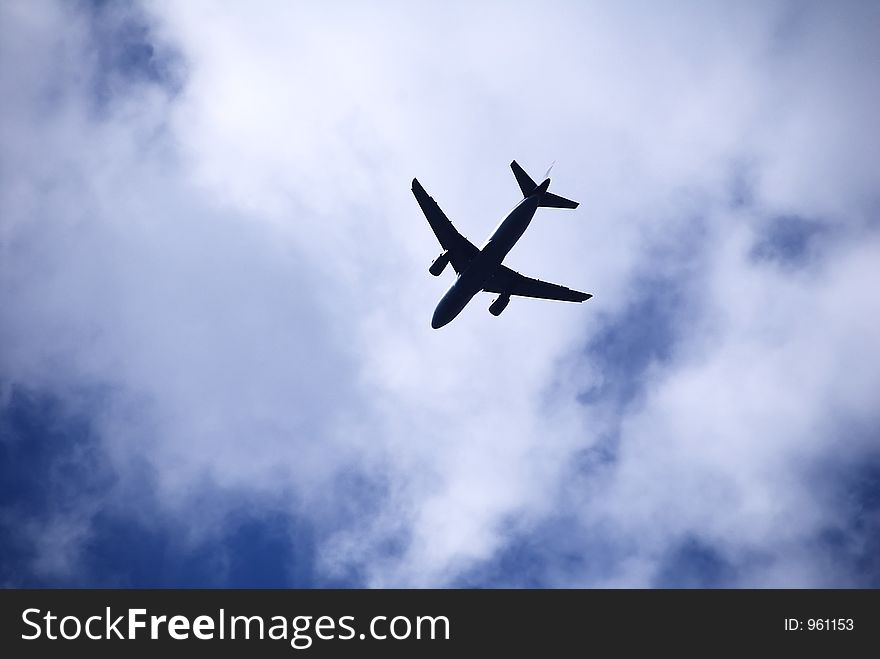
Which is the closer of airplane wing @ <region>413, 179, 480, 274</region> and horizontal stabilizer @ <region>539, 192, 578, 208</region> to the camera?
horizontal stabilizer @ <region>539, 192, 578, 208</region>

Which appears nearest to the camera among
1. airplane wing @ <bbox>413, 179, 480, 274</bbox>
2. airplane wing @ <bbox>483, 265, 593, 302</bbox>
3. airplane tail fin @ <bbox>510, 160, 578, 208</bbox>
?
airplane tail fin @ <bbox>510, 160, 578, 208</bbox>

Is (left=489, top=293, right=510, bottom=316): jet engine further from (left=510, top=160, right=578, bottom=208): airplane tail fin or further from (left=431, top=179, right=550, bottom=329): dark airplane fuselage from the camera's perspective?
(left=510, top=160, right=578, bottom=208): airplane tail fin

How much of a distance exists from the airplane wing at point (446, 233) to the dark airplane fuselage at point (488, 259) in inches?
123

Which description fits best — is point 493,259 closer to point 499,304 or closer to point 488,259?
point 488,259

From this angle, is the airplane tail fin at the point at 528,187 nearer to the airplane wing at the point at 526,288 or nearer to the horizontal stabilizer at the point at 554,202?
the horizontal stabilizer at the point at 554,202

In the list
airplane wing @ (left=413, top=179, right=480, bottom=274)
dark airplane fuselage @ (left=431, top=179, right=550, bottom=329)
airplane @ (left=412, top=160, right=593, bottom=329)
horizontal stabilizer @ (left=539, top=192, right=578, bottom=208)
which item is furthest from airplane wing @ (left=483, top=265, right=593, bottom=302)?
horizontal stabilizer @ (left=539, top=192, right=578, bottom=208)

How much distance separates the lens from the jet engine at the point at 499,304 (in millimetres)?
50456

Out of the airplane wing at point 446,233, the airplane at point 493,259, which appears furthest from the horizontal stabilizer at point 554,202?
the airplane wing at point 446,233

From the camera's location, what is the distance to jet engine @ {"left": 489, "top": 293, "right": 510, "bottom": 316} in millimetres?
50456

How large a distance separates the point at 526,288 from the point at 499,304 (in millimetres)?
3141
